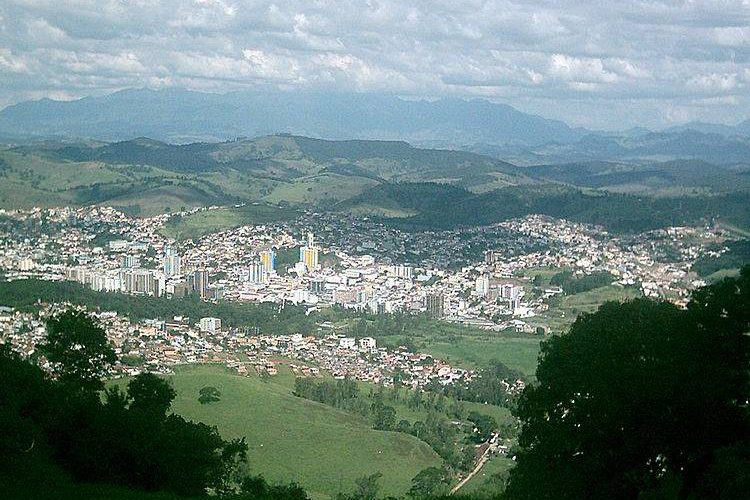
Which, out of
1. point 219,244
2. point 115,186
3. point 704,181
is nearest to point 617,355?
point 219,244

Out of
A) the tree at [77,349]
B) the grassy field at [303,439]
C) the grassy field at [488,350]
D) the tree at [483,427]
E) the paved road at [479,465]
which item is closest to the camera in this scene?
the tree at [77,349]

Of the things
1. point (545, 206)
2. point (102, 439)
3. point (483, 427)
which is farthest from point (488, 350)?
point (545, 206)

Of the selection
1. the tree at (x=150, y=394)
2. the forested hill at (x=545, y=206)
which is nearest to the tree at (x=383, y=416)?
the tree at (x=150, y=394)

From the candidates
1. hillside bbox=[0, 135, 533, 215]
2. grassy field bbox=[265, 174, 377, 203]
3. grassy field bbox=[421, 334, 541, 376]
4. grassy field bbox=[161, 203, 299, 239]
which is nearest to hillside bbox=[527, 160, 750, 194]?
hillside bbox=[0, 135, 533, 215]

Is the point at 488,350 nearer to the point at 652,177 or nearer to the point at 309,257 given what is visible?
the point at 309,257

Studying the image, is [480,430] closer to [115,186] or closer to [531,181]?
[115,186]

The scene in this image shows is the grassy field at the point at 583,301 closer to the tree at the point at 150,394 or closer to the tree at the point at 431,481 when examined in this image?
the tree at the point at 431,481

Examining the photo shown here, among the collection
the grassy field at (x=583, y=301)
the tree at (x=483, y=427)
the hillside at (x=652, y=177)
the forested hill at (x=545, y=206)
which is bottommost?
the tree at (x=483, y=427)
